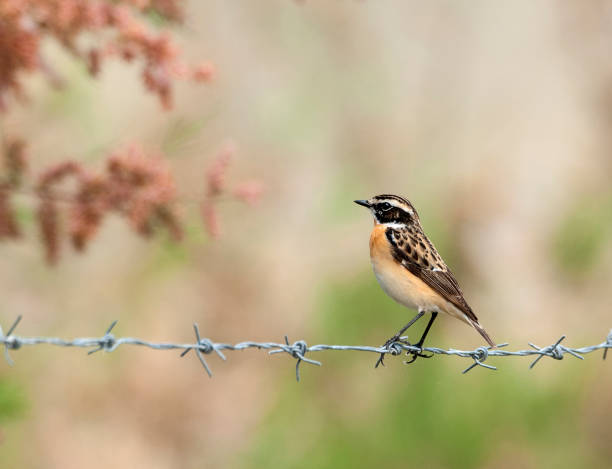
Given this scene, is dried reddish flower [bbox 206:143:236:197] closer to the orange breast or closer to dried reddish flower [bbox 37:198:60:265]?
dried reddish flower [bbox 37:198:60:265]

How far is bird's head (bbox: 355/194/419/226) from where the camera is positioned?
572 centimetres

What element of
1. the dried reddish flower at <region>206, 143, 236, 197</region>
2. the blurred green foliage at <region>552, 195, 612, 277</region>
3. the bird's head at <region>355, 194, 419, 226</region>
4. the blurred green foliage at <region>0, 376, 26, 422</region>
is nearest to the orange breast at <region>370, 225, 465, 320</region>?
the bird's head at <region>355, 194, 419, 226</region>

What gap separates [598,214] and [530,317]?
1804 millimetres

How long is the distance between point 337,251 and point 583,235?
3644mm

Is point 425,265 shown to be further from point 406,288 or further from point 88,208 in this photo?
point 88,208

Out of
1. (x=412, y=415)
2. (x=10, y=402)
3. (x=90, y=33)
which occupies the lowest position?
(x=10, y=402)

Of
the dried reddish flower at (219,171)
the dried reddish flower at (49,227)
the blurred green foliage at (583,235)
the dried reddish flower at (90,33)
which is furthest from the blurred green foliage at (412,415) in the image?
the dried reddish flower at (90,33)

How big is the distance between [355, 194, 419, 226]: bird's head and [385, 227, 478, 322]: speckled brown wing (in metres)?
0.11

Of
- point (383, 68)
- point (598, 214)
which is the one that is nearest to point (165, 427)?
point (598, 214)

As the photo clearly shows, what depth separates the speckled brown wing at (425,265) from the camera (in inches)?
214

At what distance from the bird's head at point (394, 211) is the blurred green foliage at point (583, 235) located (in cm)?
765

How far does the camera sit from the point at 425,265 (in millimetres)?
5516

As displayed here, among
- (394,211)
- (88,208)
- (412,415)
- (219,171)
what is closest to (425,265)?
(394,211)

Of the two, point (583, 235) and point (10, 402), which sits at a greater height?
point (583, 235)
